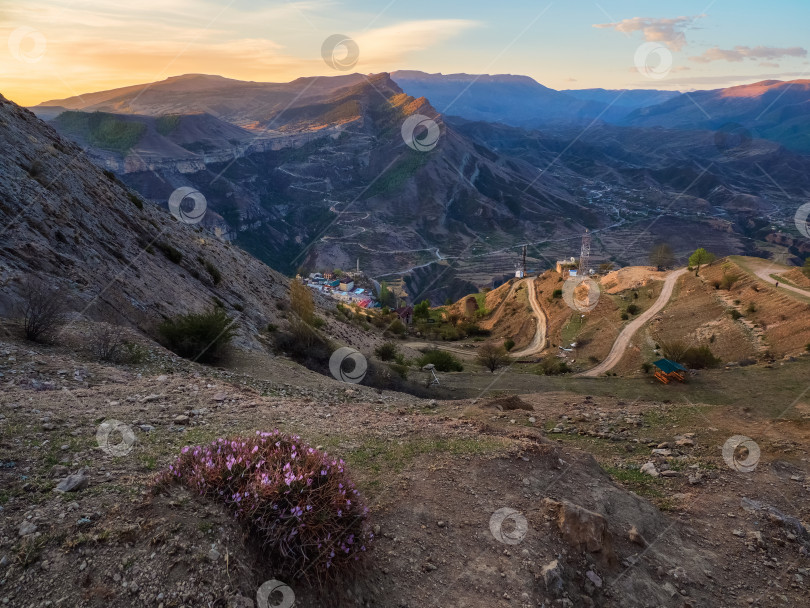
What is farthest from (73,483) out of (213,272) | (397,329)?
(397,329)

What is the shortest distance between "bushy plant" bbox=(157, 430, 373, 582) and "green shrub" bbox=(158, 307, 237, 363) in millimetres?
9642

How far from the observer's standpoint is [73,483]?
14.0 ft

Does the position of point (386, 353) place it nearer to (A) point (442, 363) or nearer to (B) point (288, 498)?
(A) point (442, 363)

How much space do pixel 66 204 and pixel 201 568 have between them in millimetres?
19506

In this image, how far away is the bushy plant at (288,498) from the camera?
12.3 ft

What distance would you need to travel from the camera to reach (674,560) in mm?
5949

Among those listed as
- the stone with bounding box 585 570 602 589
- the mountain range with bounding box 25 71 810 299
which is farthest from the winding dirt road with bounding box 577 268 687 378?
the mountain range with bounding box 25 71 810 299

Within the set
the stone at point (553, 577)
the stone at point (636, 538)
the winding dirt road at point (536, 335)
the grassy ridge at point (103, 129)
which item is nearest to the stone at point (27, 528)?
the stone at point (553, 577)

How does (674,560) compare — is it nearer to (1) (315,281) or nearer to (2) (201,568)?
(2) (201,568)

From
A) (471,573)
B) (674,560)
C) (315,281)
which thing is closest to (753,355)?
(674,560)

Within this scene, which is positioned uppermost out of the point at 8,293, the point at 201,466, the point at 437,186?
the point at 437,186

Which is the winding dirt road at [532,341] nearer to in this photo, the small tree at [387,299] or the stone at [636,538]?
the small tree at [387,299]

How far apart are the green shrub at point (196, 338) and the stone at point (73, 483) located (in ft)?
30.1

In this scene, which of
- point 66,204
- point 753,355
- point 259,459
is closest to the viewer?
point 259,459
